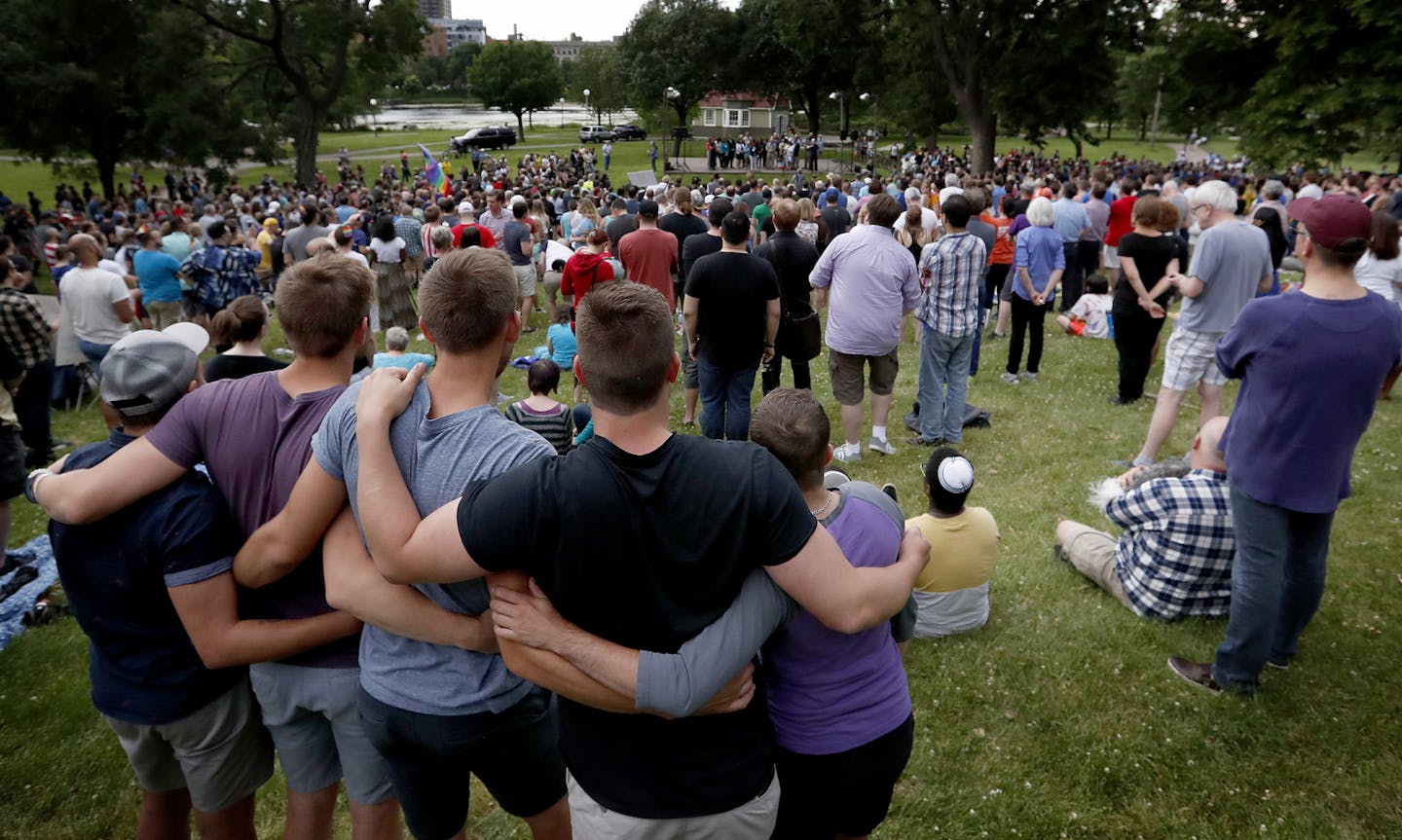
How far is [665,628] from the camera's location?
181 centimetres

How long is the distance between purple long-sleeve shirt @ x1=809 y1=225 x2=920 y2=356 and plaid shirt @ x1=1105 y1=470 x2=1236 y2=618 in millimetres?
2268

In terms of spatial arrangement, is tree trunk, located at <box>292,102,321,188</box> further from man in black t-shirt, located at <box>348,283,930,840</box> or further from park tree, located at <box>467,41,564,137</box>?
park tree, located at <box>467,41,564,137</box>

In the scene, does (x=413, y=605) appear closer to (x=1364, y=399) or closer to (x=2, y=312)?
(x=1364, y=399)

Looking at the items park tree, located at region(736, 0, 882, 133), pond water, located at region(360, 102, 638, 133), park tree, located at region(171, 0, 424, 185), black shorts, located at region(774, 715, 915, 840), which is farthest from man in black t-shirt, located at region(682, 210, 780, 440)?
pond water, located at region(360, 102, 638, 133)

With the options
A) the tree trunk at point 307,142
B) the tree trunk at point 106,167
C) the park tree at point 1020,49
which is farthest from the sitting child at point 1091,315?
the tree trunk at point 106,167

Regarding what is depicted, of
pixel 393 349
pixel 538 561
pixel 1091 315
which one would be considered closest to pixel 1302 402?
pixel 538 561

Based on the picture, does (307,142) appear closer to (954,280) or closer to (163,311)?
(163,311)

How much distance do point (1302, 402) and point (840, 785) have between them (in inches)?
102

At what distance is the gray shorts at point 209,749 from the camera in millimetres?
2555

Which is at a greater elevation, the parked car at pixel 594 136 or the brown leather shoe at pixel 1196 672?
the parked car at pixel 594 136

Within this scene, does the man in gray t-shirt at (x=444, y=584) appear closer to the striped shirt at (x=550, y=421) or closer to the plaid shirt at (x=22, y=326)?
the striped shirt at (x=550, y=421)

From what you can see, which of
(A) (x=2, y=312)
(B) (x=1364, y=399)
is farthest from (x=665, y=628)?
(A) (x=2, y=312)

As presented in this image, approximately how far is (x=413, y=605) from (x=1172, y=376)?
604cm

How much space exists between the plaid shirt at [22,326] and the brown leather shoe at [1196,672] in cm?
766
